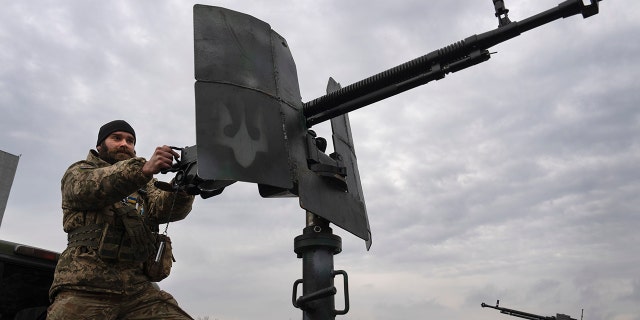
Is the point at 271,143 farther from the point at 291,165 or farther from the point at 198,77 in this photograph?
the point at 198,77

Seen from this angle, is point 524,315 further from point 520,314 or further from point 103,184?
point 103,184

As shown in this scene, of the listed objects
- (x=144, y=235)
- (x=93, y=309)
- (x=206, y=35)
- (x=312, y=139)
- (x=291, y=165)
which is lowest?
(x=93, y=309)

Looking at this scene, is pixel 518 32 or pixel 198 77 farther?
pixel 518 32

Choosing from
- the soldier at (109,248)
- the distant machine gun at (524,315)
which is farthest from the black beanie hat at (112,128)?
the distant machine gun at (524,315)

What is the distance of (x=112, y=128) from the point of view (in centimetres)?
408

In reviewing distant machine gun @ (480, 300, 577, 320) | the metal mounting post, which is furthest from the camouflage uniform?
distant machine gun @ (480, 300, 577, 320)

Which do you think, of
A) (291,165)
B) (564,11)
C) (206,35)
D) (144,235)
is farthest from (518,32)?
(144,235)

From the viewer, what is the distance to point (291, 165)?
11.0 ft

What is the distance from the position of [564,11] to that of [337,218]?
2.19 m

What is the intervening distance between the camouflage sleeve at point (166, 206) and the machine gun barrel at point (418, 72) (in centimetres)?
119

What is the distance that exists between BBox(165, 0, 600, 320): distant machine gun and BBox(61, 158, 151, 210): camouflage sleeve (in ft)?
0.84

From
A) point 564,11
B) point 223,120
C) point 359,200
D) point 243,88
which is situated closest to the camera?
point 223,120

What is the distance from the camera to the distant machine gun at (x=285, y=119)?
3.11 metres

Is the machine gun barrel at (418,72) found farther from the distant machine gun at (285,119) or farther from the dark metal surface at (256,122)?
the dark metal surface at (256,122)
